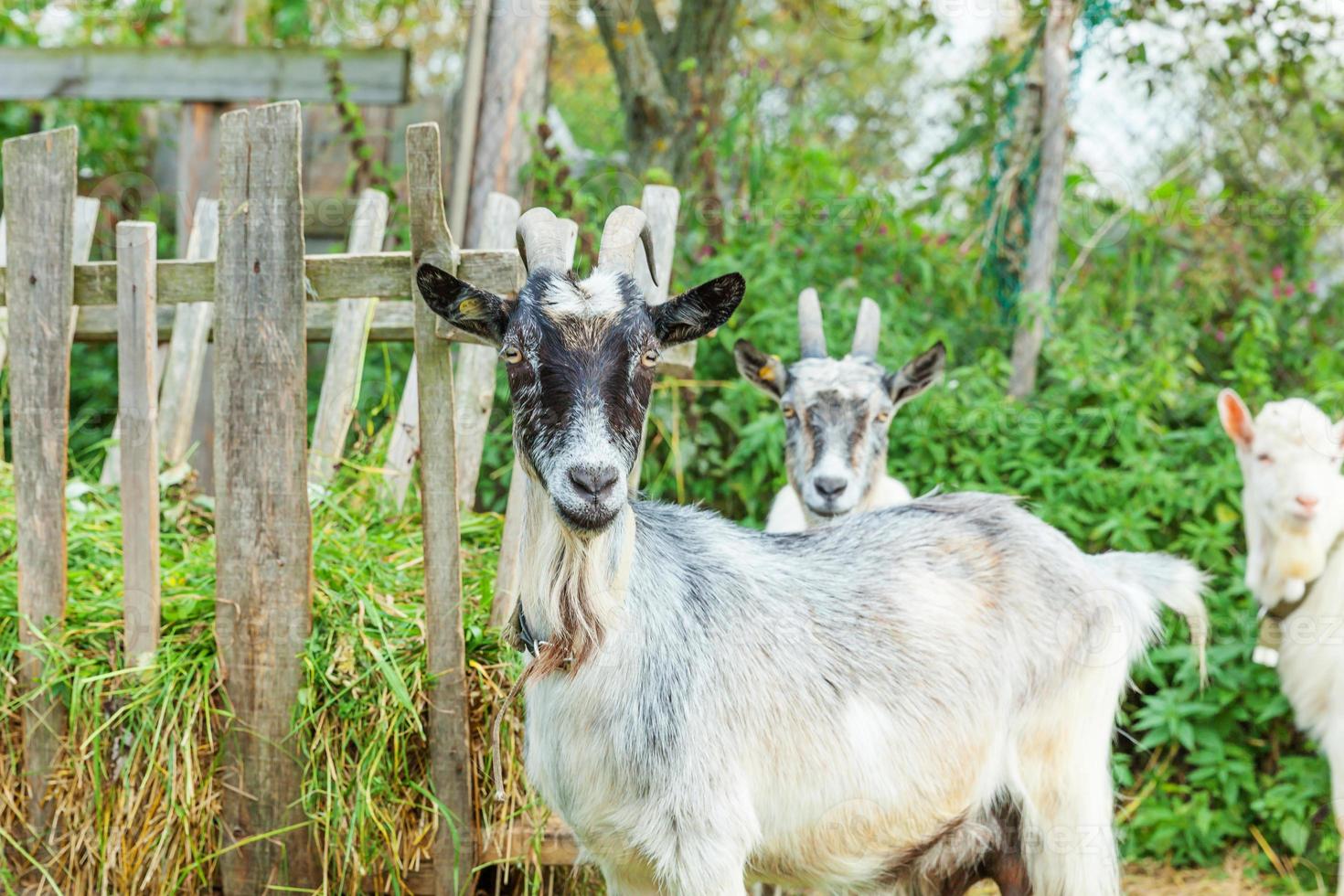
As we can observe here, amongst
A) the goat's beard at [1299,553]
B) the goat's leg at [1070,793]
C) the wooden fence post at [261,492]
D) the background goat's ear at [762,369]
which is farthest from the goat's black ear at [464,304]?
the goat's beard at [1299,553]

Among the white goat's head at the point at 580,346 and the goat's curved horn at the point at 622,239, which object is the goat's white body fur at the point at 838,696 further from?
the goat's curved horn at the point at 622,239

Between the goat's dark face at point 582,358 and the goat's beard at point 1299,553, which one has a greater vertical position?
the goat's dark face at point 582,358

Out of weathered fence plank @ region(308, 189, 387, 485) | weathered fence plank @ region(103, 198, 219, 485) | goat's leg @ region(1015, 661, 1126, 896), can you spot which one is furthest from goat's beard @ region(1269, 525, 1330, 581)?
weathered fence plank @ region(103, 198, 219, 485)

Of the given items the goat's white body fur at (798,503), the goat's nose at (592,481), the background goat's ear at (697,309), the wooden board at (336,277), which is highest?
the background goat's ear at (697,309)

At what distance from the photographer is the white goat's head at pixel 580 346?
8.93 ft

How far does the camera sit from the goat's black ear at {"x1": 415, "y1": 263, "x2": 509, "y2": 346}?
9.96 feet

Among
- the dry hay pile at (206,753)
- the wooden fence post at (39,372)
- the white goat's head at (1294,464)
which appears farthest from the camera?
the white goat's head at (1294,464)

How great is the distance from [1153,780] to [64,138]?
483 centimetres

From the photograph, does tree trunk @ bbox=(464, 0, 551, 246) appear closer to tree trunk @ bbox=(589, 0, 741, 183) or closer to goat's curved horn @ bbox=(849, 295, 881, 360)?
tree trunk @ bbox=(589, 0, 741, 183)

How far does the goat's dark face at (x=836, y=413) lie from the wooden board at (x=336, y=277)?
1.44 metres

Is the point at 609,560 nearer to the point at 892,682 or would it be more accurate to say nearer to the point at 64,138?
the point at 892,682

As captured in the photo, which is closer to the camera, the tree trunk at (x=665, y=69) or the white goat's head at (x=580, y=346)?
the white goat's head at (x=580, y=346)

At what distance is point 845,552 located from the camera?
11.7 ft

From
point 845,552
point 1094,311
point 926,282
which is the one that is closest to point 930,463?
point 926,282
